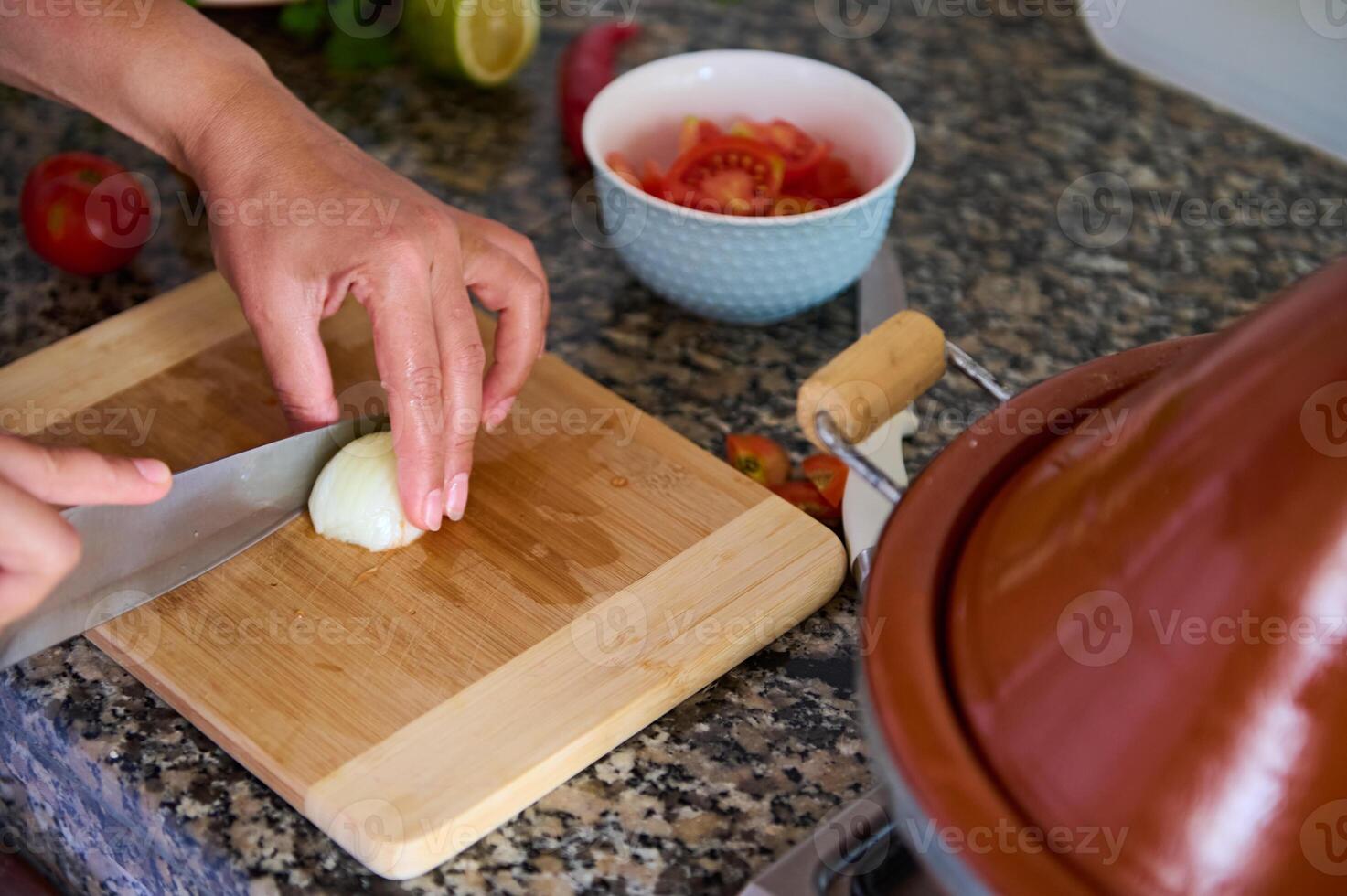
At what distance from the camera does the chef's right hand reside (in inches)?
27.5

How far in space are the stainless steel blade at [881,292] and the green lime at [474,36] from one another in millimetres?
554

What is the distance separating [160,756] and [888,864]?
47 cm

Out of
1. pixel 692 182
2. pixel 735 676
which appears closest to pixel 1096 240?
pixel 692 182

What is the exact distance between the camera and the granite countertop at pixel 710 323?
773 millimetres

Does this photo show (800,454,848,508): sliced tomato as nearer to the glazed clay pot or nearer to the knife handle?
the knife handle

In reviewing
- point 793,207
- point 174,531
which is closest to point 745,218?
point 793,207

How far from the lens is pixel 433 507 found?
35.7 inches

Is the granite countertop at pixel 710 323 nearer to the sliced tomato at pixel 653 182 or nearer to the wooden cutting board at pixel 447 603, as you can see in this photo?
the wooden cutting board at pixel 447 603

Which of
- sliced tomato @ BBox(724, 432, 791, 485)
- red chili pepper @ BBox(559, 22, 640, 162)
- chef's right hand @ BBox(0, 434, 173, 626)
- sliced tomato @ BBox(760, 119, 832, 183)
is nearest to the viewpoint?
chef's right hand @ BBox(0, 434, 173, 626)

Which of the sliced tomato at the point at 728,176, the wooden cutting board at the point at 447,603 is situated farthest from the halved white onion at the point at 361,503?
the sliced tomato at the point at 728,176

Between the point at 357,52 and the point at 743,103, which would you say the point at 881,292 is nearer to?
the point at 743,103

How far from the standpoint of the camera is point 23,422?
101 centimetres

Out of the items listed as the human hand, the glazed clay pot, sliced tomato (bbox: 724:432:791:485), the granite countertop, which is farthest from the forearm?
the glazed clay pot

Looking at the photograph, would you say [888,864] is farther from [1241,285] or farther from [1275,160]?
[1275,160]
